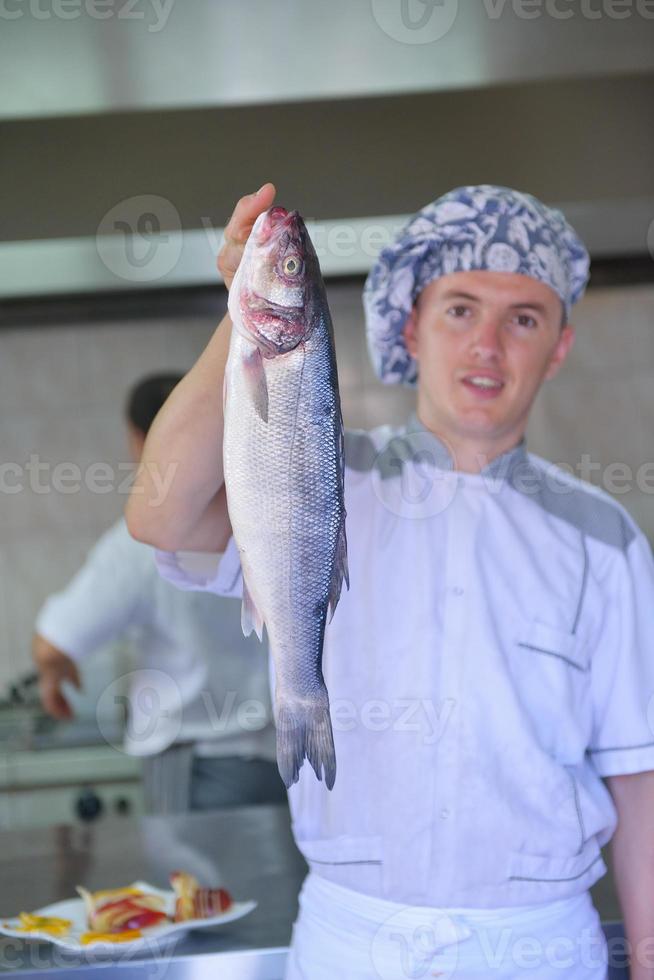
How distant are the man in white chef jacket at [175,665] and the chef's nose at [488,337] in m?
1.40

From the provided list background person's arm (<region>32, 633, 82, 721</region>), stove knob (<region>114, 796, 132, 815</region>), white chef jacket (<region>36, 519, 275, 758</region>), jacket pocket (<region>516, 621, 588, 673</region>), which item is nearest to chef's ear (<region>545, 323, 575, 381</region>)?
jacket pocket (<region>516, 621, 588, 673</region>)

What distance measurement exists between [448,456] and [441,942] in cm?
64

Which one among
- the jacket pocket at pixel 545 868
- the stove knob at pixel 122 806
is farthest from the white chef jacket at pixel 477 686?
the stove knob at pixel 122 806

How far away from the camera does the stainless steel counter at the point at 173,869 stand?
1.48 metres

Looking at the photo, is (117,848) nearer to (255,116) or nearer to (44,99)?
(44,99)

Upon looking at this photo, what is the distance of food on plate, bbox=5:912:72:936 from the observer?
154cm

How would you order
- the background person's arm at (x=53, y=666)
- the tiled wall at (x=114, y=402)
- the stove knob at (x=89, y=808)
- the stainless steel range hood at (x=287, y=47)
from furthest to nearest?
the tiled wall at (x=114, y=402), the stove knob at (x=89, y=808), the background person's arm at (x=53, y=666), the stainless steel range hood at (x=287, y=47)

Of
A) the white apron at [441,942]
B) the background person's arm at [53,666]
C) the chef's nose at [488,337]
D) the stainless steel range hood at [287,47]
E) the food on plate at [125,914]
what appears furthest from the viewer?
the background person's arm at [53,666]

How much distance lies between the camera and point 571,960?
1329mm

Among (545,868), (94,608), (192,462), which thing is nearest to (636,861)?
(545,868)

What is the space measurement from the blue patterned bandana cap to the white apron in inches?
31.1

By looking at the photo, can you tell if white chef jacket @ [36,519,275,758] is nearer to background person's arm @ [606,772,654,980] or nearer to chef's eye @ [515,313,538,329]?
background person's arm @ [606,772,654,980]

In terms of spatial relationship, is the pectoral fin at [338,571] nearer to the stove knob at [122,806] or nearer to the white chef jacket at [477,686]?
the white chef jacket at [477,686]

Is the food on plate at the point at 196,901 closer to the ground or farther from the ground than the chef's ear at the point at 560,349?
closer to the ground
